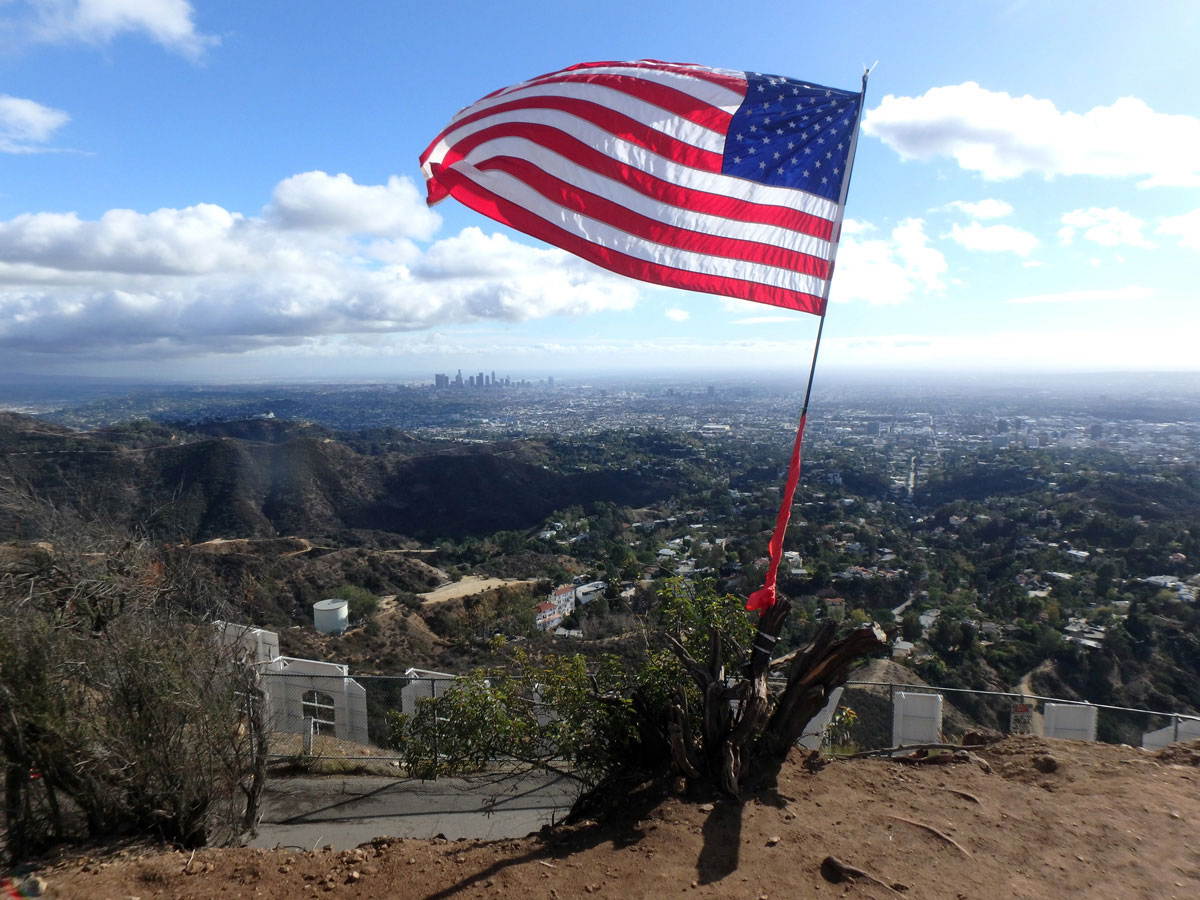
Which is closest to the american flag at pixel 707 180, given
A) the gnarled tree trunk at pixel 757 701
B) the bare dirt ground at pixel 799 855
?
the gnarled tree trunk at pixel 757 701

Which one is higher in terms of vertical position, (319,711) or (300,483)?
(319,711)

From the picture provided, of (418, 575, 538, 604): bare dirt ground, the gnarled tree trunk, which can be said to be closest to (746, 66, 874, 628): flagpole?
the gnarled tree trunk

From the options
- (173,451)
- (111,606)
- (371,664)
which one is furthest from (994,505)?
(173,451)

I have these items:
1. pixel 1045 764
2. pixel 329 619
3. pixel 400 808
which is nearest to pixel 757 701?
pixel 1045 764

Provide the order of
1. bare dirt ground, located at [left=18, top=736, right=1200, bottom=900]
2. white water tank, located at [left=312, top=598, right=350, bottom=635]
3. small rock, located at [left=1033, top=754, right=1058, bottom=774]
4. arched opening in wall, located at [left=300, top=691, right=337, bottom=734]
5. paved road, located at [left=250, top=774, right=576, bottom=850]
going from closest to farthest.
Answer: bare dirt ground, located at [left=18, top=736, right=1200, bottom=900] → small rock, located at [left=1033, top=754, right=1058, bottom=774] → paved road, located at [left=250, top=774, right=576, bottom=850] → arched opening in wall, located at [left=300, top=691, right=337, bottom=734] → white water tank, located at [left=312, top=598, right=350, bottom=635]

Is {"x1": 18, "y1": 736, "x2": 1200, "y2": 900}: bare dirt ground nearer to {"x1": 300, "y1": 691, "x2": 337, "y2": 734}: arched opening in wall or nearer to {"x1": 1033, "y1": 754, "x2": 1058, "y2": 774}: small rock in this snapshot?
{"x1": 1033, "y1": 754, "x2": 1058, "y2": 774}: small rock

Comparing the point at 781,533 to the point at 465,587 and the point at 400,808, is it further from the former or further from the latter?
the point at 465,587

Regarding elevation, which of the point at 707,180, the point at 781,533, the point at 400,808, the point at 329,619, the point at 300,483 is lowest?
the point at 329,619

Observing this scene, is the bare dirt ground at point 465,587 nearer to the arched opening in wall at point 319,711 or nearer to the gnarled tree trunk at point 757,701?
the arched opening in wall at point 319,711
